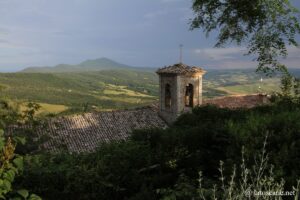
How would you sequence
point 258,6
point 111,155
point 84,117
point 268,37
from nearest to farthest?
point 111,155, point 258,6, point 268,37, point 84,117

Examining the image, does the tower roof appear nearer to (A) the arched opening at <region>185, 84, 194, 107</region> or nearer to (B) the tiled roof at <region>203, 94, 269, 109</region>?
(A) the arched opening at <region>185, 84, 194, 107</region>

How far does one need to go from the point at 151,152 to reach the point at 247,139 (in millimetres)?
2286

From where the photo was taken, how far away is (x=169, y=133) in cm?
912

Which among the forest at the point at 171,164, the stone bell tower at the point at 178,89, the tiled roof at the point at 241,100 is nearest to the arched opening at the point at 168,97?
the stone bell tower at the point at 178,89

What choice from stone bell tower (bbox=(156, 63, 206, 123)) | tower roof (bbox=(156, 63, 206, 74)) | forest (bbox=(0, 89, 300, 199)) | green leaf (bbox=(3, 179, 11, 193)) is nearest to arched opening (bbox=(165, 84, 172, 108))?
stone bell tower (bbox=(156, 63, 206, 123))

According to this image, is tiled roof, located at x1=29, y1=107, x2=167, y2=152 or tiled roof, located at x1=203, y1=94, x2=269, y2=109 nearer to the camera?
tiled roof, located at x1=29, y1=107, x2=167, y2=152

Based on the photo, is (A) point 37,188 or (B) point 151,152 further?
(B) point 151,152

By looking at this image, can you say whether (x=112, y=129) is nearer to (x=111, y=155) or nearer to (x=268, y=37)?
(x=268, y=37)

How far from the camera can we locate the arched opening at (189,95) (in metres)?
32.1

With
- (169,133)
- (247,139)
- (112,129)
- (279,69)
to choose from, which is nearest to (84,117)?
(112,129)

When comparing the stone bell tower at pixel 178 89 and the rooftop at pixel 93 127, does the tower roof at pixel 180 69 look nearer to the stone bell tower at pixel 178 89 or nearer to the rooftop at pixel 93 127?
the stone bell tower at pixel 178 89

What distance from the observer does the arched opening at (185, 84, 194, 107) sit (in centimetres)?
3215

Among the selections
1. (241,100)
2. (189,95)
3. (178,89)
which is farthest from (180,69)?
(241,100)

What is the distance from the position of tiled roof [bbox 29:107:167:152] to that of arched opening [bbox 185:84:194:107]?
2979 mm
